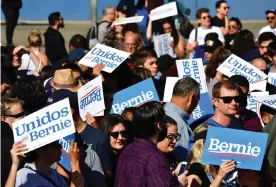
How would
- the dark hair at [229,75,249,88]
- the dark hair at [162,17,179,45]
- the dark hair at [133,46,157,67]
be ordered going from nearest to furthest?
the dark hair at [229,75,249,88], the dark hair at [133,46,157,67], the dark hair at [162,17,179,45]

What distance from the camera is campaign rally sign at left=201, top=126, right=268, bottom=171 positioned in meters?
6.99

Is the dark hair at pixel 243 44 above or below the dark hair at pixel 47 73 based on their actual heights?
below

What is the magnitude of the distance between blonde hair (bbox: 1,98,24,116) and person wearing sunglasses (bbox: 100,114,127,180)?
0.76 metres

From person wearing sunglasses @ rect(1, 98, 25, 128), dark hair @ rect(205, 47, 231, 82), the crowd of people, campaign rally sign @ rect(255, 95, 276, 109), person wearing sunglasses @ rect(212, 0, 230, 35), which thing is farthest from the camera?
person wearing sunglasses @ rect(212, 0, 230, 35)

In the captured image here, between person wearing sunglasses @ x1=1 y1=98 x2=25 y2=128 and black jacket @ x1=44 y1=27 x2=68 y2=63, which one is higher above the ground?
person wearing sunglasses @ x1=1 y1=98 x2=25 y2=128

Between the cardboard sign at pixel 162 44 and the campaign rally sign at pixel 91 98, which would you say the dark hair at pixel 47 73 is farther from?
the cardboard sign at pixel 162 44

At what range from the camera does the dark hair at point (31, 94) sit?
27.5 feet

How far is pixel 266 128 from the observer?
7.82m

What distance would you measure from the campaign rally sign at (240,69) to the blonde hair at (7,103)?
11.4ft

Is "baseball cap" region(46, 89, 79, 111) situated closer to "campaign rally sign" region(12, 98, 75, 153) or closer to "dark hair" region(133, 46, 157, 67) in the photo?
"campaign rally sign" region(12, 98, 75, 153)

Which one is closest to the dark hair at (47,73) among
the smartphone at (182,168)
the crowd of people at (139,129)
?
the crowd of people at (139,129)

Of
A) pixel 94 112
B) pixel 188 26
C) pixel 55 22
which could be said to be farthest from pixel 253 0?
pixel 94 112

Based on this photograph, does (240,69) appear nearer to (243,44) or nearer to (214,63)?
(214,63)

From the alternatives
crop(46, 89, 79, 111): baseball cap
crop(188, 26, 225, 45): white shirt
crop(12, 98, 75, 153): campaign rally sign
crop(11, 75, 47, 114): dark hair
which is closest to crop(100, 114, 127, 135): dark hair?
crop(46, 89, 79, 111): baseball cap
